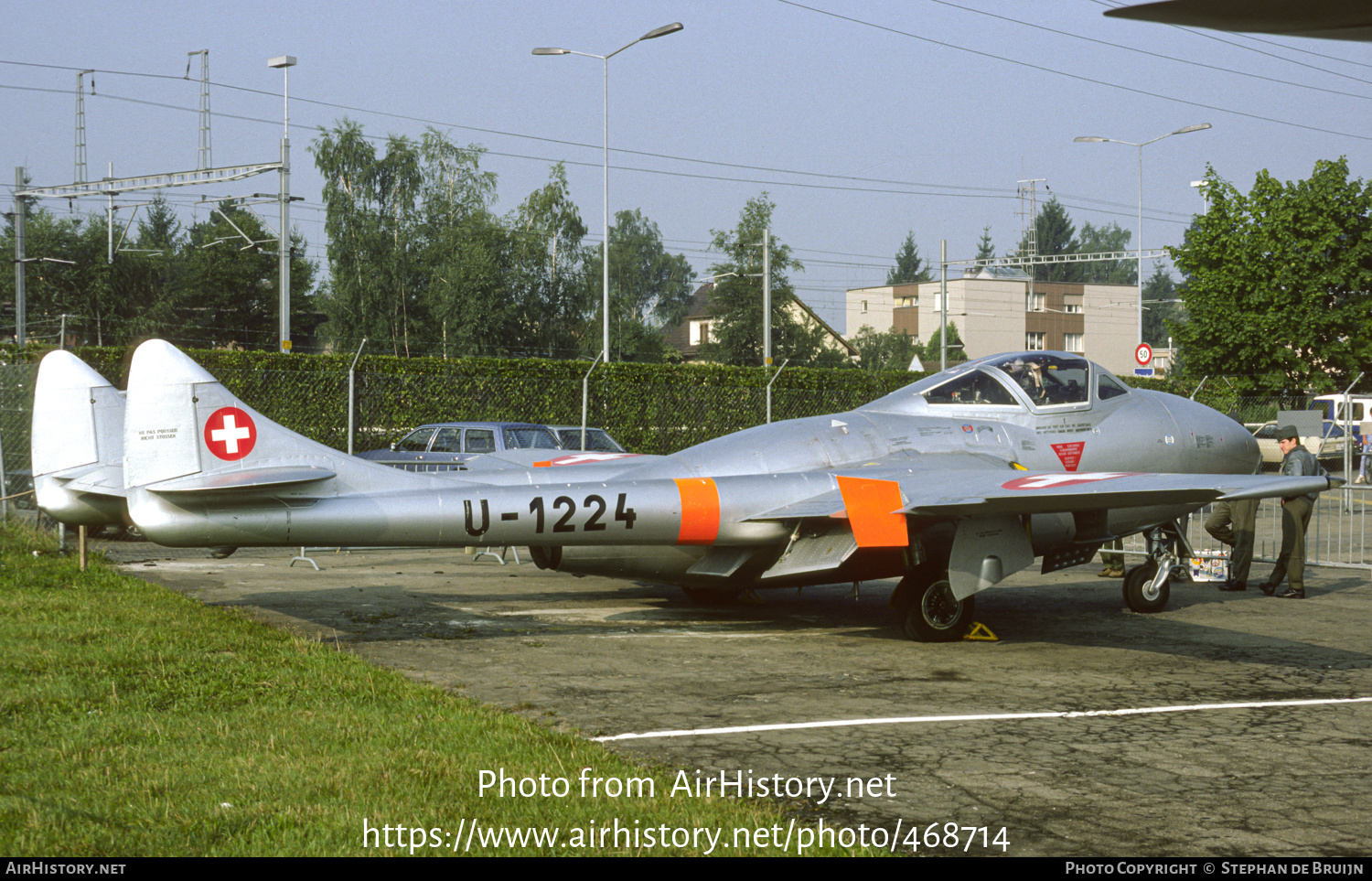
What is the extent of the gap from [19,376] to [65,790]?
39.9 ft

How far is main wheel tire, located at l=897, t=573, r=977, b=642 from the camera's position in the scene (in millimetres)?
9891

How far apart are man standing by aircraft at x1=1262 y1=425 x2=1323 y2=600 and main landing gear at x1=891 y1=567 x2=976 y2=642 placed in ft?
16.1

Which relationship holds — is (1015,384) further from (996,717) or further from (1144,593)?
(996,717)

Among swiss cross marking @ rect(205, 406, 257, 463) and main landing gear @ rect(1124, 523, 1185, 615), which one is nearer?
swiss cross marking @ rect(205, 406, 257, 463)

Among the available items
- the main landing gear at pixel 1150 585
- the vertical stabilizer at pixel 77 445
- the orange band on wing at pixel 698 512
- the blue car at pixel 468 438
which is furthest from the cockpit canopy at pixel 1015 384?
the blue car at pixel 468 438

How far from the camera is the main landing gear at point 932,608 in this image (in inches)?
390

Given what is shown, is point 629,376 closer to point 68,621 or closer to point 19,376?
point 19,376

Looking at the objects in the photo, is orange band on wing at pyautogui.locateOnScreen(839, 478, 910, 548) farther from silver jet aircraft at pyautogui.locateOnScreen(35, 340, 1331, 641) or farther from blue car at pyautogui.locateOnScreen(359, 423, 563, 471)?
blue car at pyautogui.locateOnScreen(359, 423, 563, 471)

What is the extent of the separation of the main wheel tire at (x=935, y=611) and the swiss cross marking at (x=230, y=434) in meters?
5.60

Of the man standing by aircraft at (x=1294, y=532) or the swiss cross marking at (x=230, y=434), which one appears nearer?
the swiss cross marking at (x=230, y=434)

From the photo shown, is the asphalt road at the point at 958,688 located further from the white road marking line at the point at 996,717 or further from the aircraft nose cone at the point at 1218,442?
the aircraft nose cone at the point at 1218,442

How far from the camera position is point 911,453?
35.1ft

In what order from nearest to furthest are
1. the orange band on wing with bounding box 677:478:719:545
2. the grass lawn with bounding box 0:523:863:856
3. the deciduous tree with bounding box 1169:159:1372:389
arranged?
1. the grass lawn with bounding box 0:523:863:856
2. the orange band on wing with bounding box 677:478:719:545
3. the deciduous tree with bounding box 1169:159:1372:389

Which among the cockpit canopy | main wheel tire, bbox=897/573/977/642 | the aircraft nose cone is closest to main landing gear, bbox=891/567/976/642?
main wheel tire, bbox=897/573/977/642
